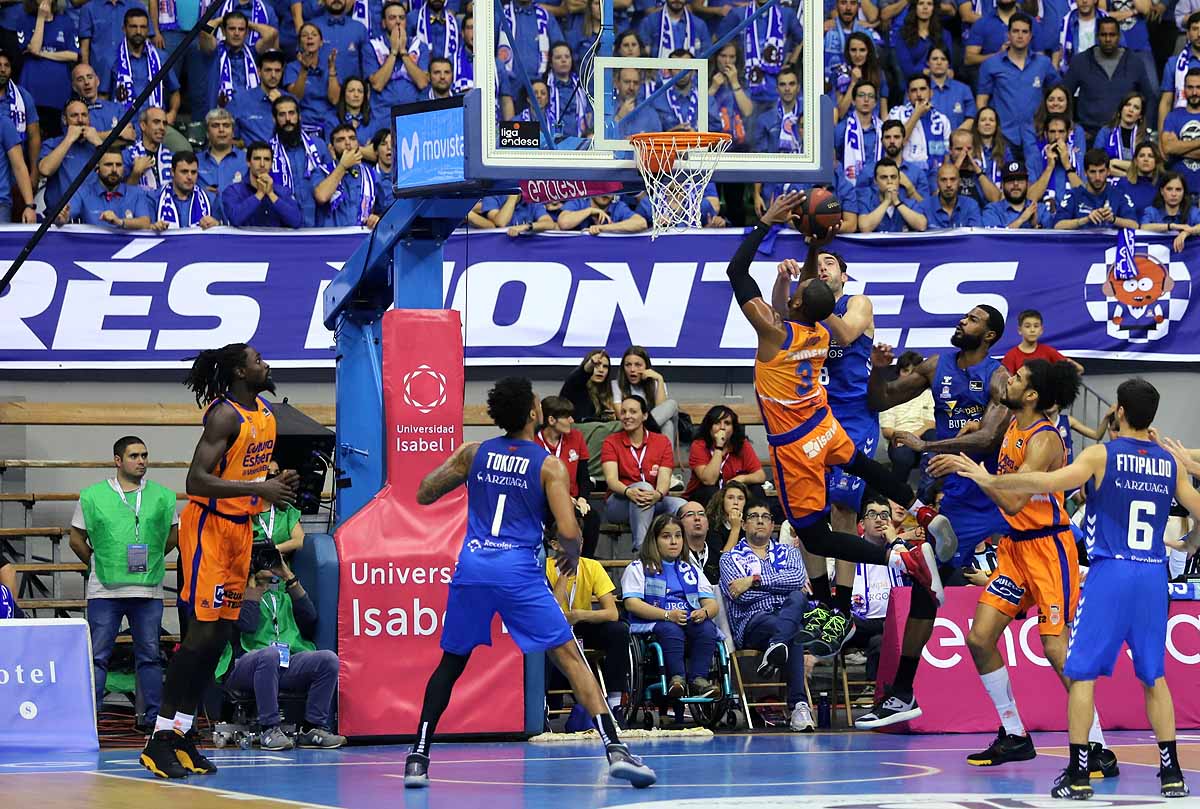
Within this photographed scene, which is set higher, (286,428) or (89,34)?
(89,34)

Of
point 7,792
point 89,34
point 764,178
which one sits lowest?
point 7,792

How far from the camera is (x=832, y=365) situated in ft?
41.0

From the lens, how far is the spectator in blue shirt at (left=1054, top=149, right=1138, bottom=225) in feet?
58.8

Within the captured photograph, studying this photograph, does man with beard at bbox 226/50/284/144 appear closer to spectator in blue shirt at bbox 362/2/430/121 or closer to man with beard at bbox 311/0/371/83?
man with beard at bbox 311/0/371/83

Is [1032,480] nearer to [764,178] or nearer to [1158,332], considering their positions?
[764,178]

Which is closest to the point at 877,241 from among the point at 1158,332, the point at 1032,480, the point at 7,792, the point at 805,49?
the point at 1158,332

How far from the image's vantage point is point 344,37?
1803 centimetres

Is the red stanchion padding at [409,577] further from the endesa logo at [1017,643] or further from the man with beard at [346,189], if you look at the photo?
the man with beard at [346,189]

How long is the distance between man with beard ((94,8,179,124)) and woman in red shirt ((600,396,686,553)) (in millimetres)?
5580

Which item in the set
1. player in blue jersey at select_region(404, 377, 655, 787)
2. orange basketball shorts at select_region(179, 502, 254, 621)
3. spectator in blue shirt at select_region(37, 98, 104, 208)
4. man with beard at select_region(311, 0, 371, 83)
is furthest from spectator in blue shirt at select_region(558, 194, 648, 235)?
player in blue jersey at select_region(404, 377, 655, 787)

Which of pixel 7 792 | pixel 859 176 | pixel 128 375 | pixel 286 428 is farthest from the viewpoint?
pixel 859 176

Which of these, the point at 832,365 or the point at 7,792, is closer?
the point at 7,792

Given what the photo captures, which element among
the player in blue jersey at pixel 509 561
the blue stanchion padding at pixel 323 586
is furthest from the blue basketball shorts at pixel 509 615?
the blue stanchion padding at pixel 323 586

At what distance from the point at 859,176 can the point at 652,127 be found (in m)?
6.17
